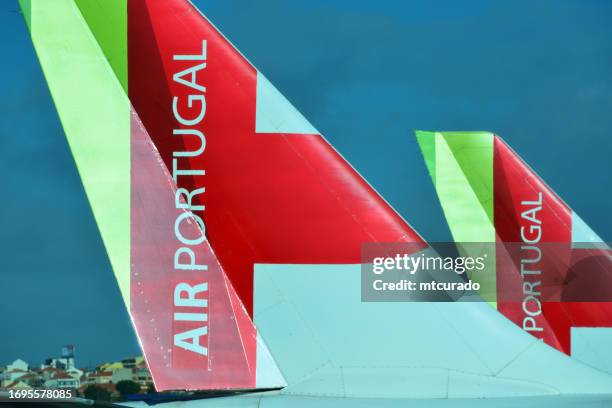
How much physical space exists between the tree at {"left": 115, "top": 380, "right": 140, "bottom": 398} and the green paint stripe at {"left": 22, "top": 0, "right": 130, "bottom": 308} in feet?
2.38

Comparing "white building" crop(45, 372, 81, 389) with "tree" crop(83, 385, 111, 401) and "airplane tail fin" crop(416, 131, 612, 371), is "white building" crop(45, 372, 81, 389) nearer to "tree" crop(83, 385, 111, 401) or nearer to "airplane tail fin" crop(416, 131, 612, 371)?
"tree" crop(83, 385, 111, 401)

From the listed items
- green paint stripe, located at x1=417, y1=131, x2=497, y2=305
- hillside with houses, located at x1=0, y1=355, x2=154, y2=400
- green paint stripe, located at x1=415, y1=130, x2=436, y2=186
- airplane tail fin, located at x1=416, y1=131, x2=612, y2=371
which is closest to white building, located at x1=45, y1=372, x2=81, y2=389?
hillside with houses, located at x1=0, y1=355, x2=154, y2=400

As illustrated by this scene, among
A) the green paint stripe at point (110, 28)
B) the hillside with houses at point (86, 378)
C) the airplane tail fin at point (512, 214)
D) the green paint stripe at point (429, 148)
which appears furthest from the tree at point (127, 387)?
the green paint stripe at point (429, 148)

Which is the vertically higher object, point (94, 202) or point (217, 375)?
point (94, 202)

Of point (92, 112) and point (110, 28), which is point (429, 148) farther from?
point (92, 112)

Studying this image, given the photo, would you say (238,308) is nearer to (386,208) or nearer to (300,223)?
(300,223)

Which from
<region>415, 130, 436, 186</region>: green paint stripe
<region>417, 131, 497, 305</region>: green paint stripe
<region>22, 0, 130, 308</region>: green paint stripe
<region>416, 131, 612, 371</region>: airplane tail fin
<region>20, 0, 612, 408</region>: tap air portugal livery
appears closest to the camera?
<region>20, 0, 612, 408</region>: tap air portugal livery

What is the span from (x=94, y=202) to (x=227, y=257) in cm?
94

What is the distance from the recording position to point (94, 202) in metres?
6.14

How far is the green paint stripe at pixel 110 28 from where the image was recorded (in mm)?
6379

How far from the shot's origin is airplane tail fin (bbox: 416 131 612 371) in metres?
11.7

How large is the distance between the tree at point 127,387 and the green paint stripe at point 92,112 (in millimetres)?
725

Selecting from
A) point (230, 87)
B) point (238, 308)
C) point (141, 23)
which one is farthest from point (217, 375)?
point (141, 23)

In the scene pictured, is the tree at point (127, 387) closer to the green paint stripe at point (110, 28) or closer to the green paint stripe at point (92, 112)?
the green paint stripe at point (92, 112)
